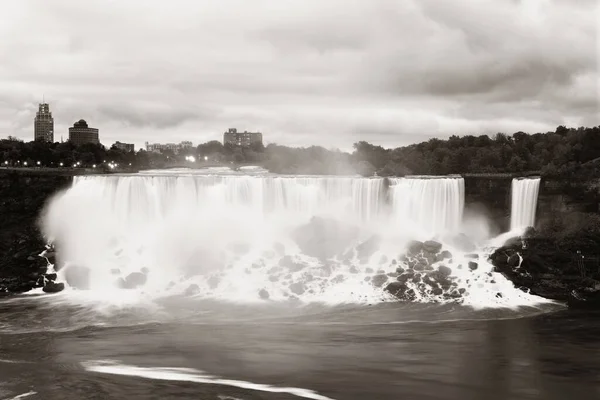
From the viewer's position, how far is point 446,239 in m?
49.1

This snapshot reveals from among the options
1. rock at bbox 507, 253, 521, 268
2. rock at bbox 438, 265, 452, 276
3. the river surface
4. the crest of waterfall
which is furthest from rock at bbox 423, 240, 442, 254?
the river surface

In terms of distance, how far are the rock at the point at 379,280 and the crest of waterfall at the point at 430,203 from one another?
32.1 ft

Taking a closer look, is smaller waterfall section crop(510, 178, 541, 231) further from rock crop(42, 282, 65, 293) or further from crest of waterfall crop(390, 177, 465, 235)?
rock crop(42, 282, 65, 293)

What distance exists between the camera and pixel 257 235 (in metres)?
51.5

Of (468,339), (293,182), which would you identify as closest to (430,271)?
(468,339)

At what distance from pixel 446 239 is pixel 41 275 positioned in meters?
31.0

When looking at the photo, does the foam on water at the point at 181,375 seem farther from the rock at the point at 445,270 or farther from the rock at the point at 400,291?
the rock at the point at 445,270

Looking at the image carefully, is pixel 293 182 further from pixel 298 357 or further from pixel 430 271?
pixel 298 357

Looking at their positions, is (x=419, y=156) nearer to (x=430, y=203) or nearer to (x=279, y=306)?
(x=430, y=203)

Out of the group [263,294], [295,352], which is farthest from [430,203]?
[295,352]

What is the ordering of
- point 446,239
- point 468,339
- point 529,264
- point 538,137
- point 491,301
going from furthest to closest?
point 538,137
point 446,239
point 529,264
point 491,301
point 468,339

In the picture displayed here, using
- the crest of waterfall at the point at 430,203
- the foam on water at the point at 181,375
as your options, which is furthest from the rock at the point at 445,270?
the foam on water at the point at 181,375

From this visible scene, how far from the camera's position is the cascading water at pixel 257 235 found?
43.7m

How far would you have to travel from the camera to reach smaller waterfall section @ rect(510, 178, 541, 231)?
48.9 metres
